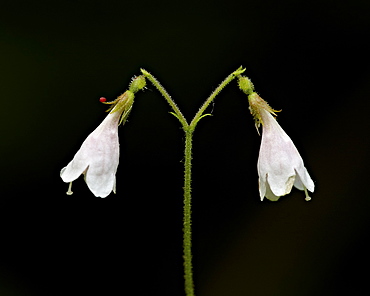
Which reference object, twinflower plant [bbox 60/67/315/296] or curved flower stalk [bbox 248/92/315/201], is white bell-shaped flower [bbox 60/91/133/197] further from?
curved flower stalk [bbox 248/92/315/201]

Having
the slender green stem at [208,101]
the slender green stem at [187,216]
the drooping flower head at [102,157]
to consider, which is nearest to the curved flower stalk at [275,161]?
the slender green stem at [208,101]

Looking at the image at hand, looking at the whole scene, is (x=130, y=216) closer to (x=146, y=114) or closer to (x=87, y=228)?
(x=87, y=228)

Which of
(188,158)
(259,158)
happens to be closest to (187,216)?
(188,158)

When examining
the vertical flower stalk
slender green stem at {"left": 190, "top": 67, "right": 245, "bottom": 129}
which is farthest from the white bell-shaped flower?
the vertical flower stalk

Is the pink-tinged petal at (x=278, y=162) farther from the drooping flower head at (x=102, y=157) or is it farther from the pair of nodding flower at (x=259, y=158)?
the drooping flower head at (x=102, y=157)

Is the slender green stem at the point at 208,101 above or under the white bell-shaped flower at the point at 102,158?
above

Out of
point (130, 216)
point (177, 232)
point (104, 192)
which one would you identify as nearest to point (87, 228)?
point (130, 216)

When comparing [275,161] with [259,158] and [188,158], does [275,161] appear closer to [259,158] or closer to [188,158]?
[259,158]
